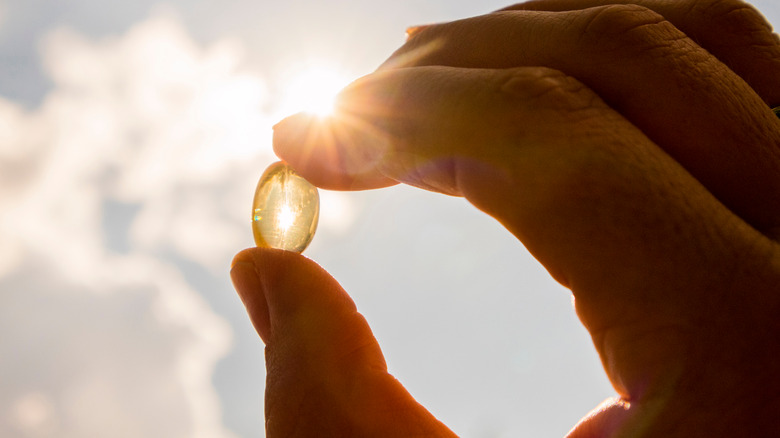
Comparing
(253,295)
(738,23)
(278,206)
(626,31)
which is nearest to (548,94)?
(626,31)

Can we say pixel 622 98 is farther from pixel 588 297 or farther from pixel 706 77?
pixel 588 297

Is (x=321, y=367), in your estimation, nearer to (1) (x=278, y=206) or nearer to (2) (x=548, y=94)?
(2) (x=548, y=94)

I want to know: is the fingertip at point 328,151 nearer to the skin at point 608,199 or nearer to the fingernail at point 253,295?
the skin at point 608,199

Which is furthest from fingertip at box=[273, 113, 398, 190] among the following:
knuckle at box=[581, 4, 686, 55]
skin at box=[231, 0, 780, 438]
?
knuckle at box=[581, 4, 686, 55]

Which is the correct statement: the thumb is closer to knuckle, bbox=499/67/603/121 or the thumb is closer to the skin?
the skin

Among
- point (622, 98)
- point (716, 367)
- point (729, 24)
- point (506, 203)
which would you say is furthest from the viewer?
point (729, 24)

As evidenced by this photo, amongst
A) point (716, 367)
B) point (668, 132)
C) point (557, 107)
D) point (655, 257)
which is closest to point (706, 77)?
point (668, 132)

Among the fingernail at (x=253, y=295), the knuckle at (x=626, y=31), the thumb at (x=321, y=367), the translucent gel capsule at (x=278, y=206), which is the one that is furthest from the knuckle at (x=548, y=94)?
the translucent gel capsule at (x=278, y=206)
